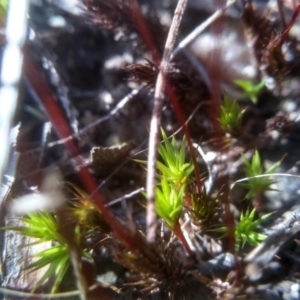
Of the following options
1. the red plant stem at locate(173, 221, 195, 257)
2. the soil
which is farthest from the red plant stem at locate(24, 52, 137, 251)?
the red plant stem at locate(173, 221, 195, 257)

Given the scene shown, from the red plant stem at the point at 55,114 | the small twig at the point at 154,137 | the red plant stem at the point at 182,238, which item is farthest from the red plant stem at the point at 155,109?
the red plant stem at the point at 55,114

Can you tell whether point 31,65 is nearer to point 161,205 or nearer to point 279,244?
point 161,205

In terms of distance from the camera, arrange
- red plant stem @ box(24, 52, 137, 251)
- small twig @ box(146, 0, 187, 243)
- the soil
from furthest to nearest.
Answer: red plant stem @ box(24, 52, 137, 251)
the soil
small twig @ box(146, 0, 187, 243)

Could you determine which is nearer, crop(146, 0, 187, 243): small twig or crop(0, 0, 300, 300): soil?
crop(146, 0, 187, 243): small twig

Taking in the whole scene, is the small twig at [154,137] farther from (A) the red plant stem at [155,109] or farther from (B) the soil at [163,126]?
(B) the soil at [163,126]


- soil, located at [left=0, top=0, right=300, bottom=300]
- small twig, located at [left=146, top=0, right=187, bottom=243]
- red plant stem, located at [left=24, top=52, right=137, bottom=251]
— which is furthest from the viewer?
red plant stem, located at [left=24, top=52, right=137, bottom=251]

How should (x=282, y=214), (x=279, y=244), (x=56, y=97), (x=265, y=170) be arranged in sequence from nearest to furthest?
(x=279, y=244)
(x=282, y=214)
(x=265, y=170)
(x=56, y=97)

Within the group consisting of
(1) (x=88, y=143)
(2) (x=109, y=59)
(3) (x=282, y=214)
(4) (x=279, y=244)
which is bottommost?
(4) (x=279, y=244)

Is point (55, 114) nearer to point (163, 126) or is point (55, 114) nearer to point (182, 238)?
point (163, 126)

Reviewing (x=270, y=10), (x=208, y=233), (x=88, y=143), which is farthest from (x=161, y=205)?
(x=270, y=10)

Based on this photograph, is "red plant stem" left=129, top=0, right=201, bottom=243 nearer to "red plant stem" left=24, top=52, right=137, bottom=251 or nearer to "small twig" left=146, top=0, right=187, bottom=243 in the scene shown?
"small twig" left=146, top=0, right=187, bottom=243

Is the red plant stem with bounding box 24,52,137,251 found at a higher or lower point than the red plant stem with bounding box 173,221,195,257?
higher
